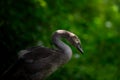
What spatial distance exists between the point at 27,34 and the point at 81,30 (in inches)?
50.2

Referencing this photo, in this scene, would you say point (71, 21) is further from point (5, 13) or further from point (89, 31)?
point (5, 13)

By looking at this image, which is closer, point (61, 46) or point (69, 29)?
point (61, 46)

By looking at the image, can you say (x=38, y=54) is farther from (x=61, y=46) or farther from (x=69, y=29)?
(x=69, y=29)

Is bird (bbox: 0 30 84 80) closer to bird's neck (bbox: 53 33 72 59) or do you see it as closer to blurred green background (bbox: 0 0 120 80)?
bird's neck (bbox: 53 33 72 59)

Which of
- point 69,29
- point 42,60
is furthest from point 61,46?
point 69,29

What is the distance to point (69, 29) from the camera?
469 inches

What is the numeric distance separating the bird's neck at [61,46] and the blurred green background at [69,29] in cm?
157

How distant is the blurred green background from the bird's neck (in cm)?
157

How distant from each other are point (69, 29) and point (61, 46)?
6.47 ft

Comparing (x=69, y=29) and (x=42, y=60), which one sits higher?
(x=69, y=29)

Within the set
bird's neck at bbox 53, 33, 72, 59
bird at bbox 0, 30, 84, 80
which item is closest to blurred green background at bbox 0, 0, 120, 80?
bird at bbox 0, 30, 84, 80

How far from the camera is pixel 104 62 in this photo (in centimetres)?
1331

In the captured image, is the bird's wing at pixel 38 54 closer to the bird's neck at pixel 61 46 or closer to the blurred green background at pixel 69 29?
the bird's neck at pixel 61 46

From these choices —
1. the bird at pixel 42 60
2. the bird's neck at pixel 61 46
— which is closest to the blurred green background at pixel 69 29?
the bird at pixel 42 60
